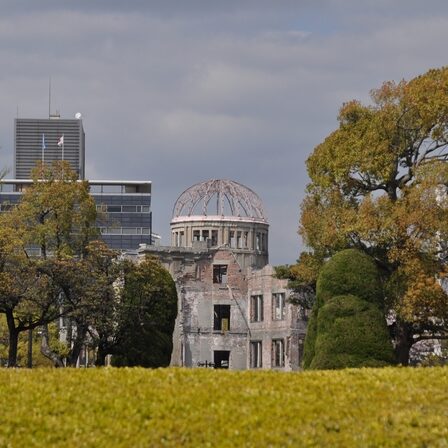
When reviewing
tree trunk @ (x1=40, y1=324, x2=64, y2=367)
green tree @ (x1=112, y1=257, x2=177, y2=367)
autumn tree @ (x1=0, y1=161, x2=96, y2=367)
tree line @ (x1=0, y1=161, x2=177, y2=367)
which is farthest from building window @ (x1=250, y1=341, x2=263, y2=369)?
tree trunk @ (x1=40, y1=324, x2=64, y2=367)

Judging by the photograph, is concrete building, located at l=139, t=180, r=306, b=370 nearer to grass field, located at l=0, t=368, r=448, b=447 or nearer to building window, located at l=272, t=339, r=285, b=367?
building window, located at l=272, t=339, r=285, b=367

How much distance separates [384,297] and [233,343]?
127 ft

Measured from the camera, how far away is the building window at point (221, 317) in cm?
9456

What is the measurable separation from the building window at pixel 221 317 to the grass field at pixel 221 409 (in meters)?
65.2

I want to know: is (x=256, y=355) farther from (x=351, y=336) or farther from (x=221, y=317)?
(x=351, y=336)

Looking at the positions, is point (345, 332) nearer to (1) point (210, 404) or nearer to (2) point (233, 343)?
(1) point (210, 404)

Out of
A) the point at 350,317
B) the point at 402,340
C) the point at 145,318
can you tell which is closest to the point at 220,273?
the point at 145,318

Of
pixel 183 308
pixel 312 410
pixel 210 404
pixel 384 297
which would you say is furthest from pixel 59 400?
pixel 183 308

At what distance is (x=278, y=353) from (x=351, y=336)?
40.0m

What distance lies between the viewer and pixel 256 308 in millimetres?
93562

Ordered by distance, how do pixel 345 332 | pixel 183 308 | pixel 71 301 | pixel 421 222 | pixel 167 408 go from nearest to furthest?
pixel 167 408, pixel 345 332, pixel 421 222, pixel 71 301, pixel 183 308

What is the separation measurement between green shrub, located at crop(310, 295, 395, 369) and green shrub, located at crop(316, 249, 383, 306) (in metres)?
0.44

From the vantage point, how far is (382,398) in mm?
26672

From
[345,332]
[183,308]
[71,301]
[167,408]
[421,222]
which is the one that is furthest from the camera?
[183,308]
